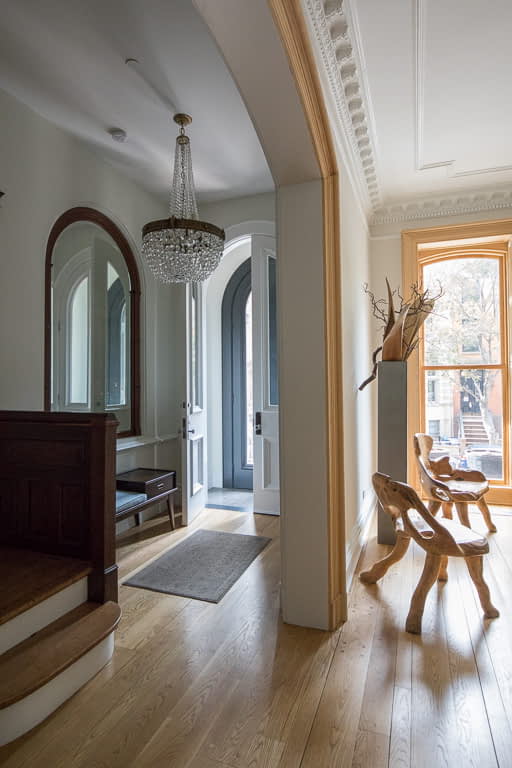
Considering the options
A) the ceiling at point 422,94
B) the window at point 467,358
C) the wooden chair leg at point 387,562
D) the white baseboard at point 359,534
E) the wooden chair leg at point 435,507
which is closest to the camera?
the ceiling at point 422,94

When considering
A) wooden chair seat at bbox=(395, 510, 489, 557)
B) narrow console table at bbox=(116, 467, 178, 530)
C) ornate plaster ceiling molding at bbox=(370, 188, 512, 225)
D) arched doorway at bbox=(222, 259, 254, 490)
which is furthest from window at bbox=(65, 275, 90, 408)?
ornate plaster ceiling molding at bbox=(370, 188, 512, 225)

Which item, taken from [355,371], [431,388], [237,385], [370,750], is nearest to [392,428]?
[355,371]

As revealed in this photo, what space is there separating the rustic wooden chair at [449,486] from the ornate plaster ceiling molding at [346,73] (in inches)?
90.7

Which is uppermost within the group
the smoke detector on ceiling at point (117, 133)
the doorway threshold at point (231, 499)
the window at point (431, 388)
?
the smoke detector on ceiling at point (117, 133)

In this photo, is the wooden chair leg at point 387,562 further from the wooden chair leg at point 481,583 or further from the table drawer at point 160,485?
the table drawer at point 160,485

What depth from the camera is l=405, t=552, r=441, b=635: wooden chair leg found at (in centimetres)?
221

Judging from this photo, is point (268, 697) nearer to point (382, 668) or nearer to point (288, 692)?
point (288, 692)

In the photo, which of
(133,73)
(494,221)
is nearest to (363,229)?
(494,221)

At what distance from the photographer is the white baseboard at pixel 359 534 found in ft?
9.14

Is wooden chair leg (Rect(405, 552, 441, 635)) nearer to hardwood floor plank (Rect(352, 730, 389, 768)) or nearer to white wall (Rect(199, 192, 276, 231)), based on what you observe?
hardwood floor plank (Rect(352, 730, 389, 768))

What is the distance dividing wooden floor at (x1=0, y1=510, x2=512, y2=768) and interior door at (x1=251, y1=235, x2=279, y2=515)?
1.69m

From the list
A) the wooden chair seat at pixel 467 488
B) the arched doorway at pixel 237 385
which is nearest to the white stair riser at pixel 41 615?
the wooden chair seat at pixel 467 488

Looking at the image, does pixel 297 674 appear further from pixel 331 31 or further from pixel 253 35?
pixel 331 31

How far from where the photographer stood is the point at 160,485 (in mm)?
3721
